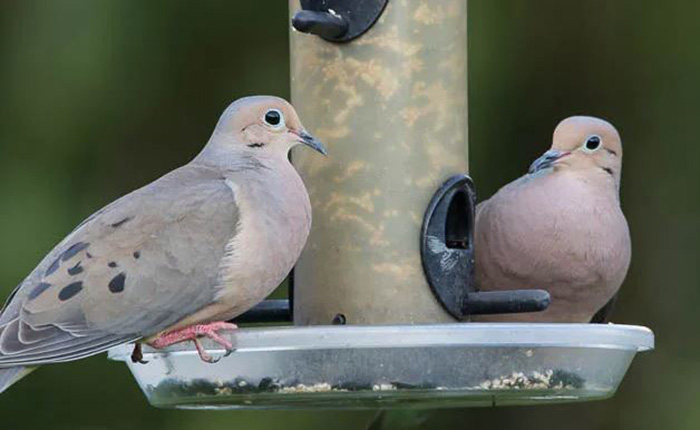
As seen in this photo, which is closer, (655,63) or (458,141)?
(458,141)

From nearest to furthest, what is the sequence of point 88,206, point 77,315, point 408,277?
point 77,315, point 408,277, point 88,206

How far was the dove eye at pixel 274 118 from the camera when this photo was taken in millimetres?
5648

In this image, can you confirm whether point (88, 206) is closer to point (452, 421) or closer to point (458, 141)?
point (452, 421)

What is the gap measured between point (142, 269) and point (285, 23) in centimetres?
264

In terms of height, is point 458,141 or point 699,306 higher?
point 458,141

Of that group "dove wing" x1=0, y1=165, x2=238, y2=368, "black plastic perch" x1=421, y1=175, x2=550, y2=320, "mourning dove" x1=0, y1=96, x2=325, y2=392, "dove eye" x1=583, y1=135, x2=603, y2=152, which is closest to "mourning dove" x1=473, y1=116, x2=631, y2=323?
"dove eye" x1=583, y1=135, x2=603, y2=152

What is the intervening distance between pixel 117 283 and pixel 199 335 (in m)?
0.22

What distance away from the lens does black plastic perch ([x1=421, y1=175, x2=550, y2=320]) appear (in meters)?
5.79

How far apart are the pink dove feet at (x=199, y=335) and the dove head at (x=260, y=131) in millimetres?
529

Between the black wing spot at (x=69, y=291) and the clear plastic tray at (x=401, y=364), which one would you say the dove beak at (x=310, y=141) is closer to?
the clear plastic tray at (x=401, y=364)

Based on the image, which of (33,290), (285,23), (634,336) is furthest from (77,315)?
(285,23)

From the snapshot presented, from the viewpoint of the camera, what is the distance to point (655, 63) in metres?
7.72

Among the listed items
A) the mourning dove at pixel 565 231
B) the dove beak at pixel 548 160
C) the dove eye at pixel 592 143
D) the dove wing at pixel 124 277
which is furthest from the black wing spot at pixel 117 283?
the dove eye at pixel 592 143

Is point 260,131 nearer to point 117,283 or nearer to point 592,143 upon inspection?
point 117,283
